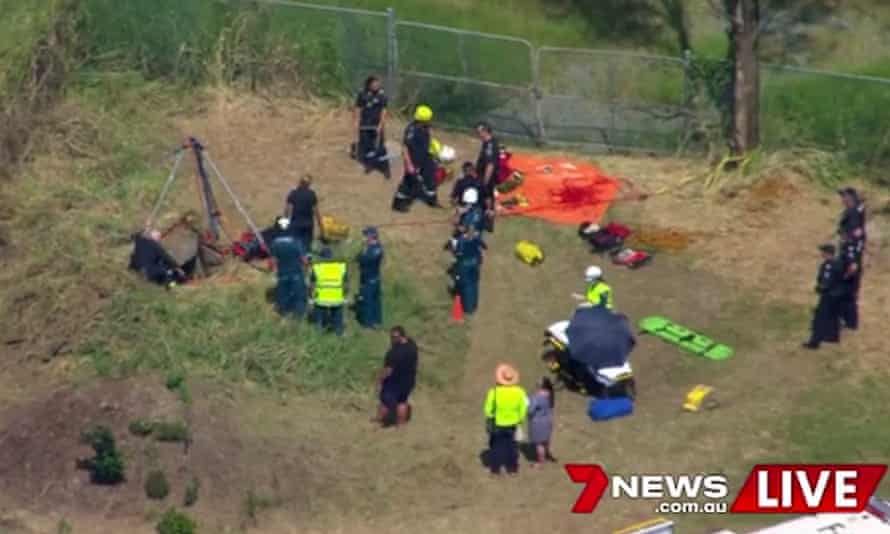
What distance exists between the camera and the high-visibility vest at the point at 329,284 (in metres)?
31.5

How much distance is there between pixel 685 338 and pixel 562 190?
5.28 meters

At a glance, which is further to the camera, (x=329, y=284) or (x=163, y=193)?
(x=163, y=193)

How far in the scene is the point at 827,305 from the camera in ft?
104

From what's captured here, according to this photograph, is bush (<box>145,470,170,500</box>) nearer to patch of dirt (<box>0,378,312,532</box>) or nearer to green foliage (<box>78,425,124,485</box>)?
patch of dirt (<box>0,378,312,532</box>)

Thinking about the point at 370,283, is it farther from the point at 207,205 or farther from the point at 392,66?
the point at 392,66

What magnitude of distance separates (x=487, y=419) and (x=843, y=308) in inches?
255

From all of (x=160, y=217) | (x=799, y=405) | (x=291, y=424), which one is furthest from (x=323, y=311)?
(x=799, y=405)

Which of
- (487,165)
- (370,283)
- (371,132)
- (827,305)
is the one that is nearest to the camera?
(827,305)

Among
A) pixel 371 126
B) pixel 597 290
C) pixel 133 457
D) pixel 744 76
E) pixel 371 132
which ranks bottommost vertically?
pixel 133 457

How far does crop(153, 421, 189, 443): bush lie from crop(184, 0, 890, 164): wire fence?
11877mm

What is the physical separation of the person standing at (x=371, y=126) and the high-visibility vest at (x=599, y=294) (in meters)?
6.82

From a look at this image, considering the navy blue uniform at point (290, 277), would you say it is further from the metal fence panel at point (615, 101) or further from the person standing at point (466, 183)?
the metal fence panel at point (615, 101)

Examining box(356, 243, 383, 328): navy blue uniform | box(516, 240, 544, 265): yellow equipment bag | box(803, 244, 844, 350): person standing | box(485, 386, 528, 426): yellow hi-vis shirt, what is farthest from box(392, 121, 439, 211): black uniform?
box(485, 386, 528, 426): yellow hi-vis shirt

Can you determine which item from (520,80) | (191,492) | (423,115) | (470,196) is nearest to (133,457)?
(191,492)
